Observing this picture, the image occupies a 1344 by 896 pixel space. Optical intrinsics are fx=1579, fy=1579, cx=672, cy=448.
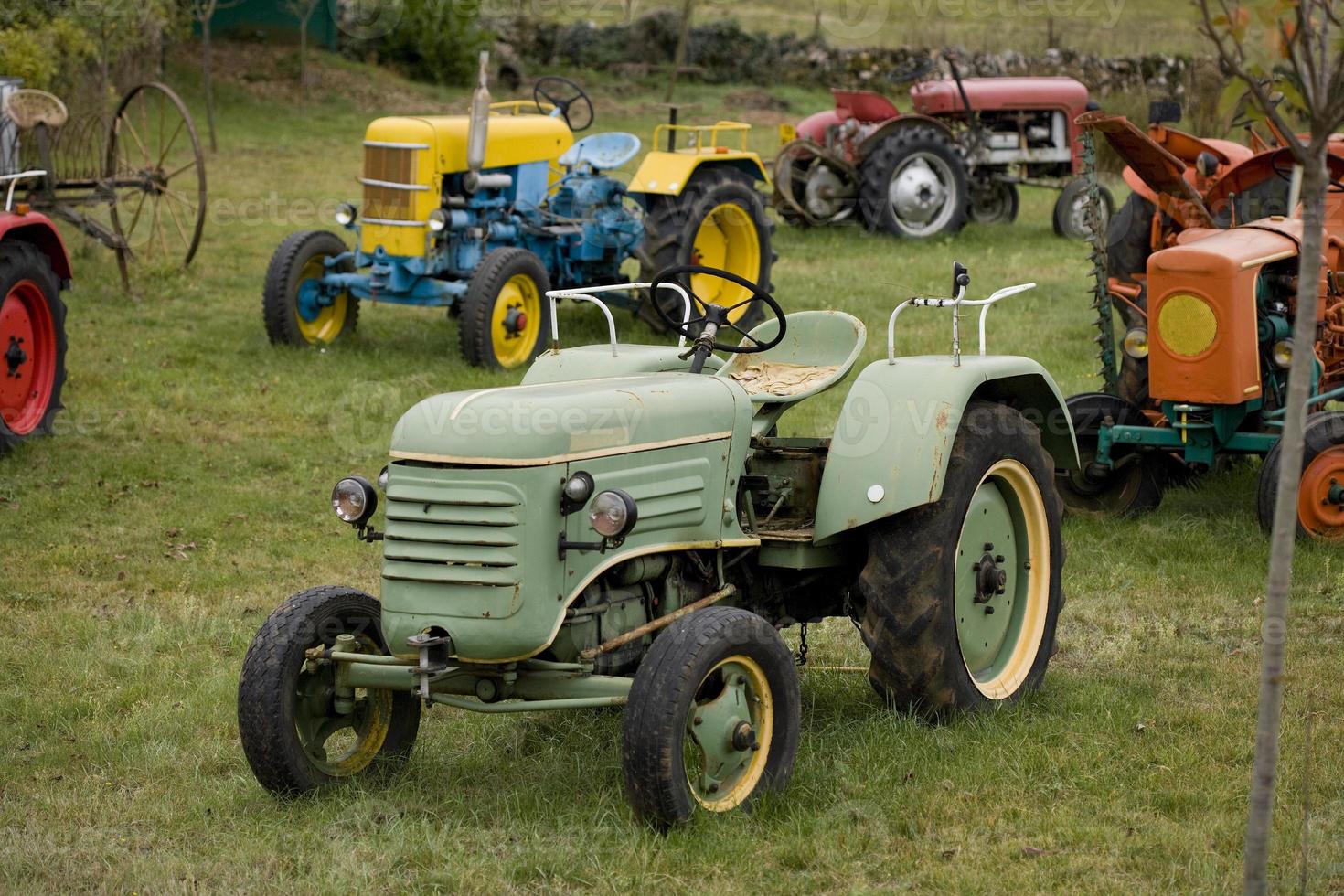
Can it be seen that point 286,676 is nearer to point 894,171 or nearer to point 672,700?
point 672,700

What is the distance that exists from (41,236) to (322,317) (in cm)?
252

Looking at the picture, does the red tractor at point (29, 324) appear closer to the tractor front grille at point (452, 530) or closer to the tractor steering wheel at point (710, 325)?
the tractor steering wheel at point (710, 325)

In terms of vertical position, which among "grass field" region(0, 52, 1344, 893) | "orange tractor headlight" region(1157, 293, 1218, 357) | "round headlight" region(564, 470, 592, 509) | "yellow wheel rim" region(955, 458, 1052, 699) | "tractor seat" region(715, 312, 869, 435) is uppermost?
"orange tractor headlight" region(1157, 293, 1218, 357)

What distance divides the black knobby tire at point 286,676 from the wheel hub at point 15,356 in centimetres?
472

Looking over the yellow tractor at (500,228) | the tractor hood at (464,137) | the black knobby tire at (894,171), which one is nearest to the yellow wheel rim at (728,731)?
the yellow tractor at (500,228)

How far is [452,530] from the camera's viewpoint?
400 centimetres

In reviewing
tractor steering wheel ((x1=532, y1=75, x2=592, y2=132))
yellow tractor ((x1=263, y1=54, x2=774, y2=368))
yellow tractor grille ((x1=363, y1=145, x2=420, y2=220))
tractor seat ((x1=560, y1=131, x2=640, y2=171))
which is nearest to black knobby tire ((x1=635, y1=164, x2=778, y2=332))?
yellow tractor ((x1=263, y1=54, x2=774, y2=368))

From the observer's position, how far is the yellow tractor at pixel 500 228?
10375 mm

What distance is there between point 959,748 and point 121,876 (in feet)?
7.60

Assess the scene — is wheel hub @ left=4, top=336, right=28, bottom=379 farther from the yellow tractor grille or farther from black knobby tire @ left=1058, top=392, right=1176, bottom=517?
black knobby tire @ left=1058, top=392, right=1176, bottom=517

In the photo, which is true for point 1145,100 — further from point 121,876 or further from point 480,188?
point 121,876

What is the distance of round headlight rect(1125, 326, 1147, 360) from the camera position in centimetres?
719

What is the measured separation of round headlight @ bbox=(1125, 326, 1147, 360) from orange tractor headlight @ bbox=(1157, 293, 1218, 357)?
53cm

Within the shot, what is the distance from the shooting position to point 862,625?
15.7 feet
